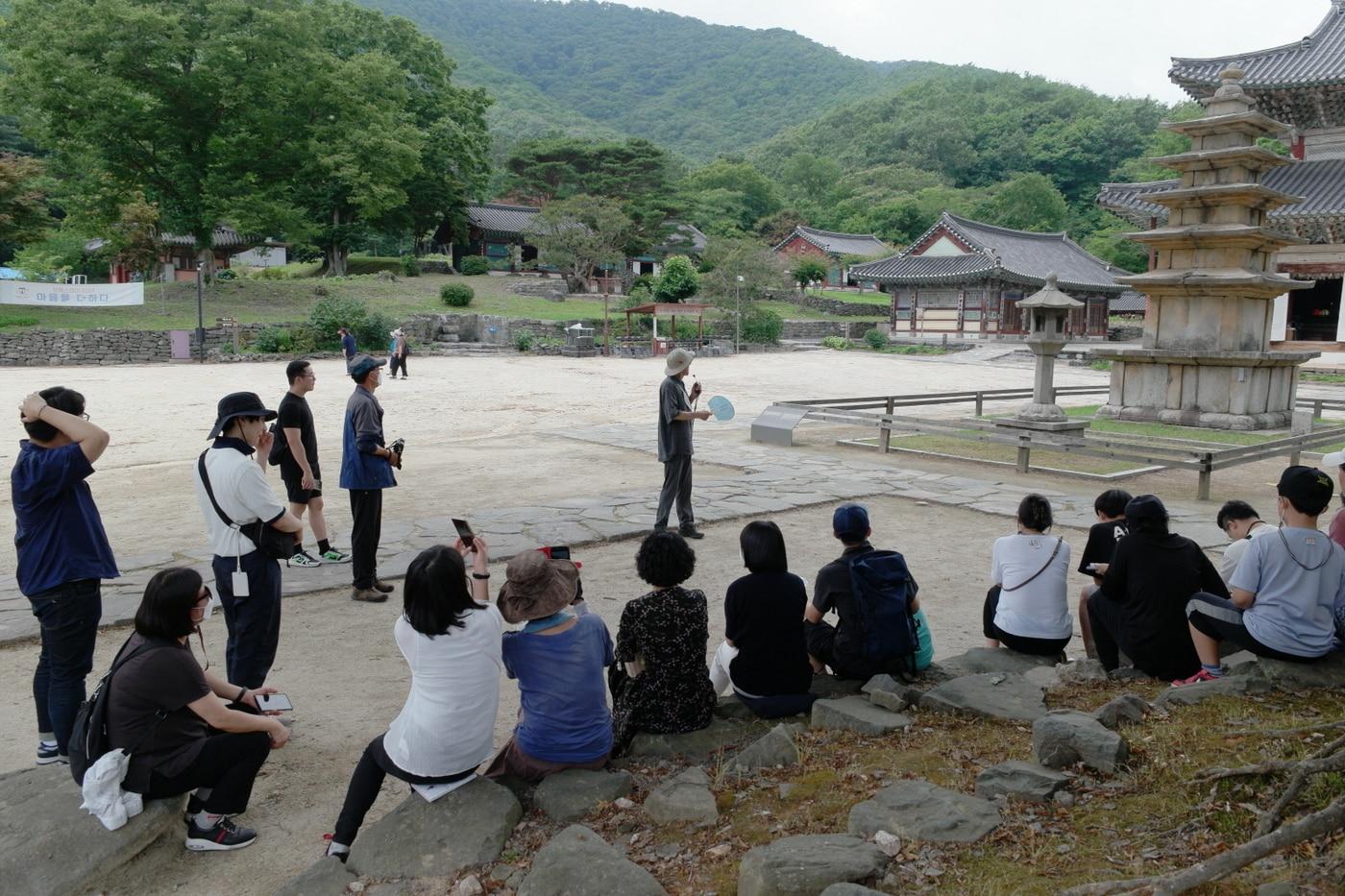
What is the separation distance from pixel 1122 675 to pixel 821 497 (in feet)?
17.2

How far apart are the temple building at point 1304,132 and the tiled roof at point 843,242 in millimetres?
33999

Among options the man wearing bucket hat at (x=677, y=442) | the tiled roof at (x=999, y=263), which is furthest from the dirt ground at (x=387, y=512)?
the tiled roof at (x=999, y=263)

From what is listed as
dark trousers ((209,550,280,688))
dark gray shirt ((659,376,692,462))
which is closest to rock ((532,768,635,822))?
dark trousers ((209,550,280,688))

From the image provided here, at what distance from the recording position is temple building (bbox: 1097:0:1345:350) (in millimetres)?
20750

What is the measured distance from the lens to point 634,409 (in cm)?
1880

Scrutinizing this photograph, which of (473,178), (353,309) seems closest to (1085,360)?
(353,309)

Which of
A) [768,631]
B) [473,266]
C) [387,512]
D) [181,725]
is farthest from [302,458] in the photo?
[473,266]

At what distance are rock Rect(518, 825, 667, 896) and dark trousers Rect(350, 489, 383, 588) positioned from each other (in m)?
3.65

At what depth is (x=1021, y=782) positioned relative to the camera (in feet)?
10.1

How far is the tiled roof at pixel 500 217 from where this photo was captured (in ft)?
169

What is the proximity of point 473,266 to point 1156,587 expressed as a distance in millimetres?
46654

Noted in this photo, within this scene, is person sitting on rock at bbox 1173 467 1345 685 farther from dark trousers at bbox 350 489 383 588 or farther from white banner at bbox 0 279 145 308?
white banner at bbox 0 279 145 308

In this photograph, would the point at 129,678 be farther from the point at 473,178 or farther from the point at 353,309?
the point at 473,178

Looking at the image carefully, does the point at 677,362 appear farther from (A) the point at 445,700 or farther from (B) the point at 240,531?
(A) the point at 445,700
